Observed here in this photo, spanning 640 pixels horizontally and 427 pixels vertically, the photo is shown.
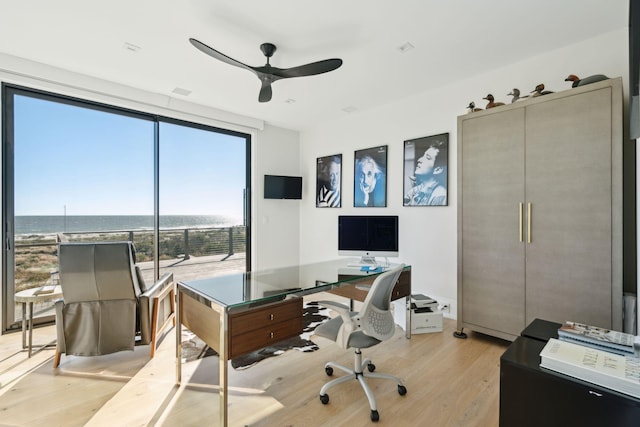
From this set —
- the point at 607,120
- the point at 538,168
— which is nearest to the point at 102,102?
the point at 538,168

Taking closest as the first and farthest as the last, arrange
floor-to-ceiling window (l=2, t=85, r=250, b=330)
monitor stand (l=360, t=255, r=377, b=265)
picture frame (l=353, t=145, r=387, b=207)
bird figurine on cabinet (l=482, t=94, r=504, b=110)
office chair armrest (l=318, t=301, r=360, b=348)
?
office chair armrest (l=318, t=301, r=360, b=348), bird figurine on cabinet (l=482, t=94, r=504, b=110), monitor stand (l=360, t=255, r=377, b=265), floor-to-ceiling window (l=2, t=85, r=250, b=330), picture frame (l=353, t=145, r=387, b=207)

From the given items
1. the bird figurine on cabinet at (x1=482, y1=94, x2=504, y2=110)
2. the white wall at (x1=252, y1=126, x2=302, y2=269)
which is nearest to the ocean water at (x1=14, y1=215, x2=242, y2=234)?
the white wall at (x1=252, y1=126, x2=302, y2=269)

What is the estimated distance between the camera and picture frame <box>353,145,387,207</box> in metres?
4.26

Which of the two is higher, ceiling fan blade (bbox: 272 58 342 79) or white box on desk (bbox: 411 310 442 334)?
ceiling fan blade (bbox: 272 58 342 79)

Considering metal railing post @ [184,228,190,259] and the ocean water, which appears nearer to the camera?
the ocean water

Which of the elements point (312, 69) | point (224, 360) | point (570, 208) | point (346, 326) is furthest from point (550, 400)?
point (312, 69)

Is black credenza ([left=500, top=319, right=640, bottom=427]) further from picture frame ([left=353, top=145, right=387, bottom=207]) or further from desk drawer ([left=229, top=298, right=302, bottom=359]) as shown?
picture frame ([left=353, top=145, right=387, bottom=207])

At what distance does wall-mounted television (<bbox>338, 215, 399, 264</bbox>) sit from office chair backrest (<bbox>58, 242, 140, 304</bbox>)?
2.00 metres

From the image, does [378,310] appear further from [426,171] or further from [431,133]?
[431,133]

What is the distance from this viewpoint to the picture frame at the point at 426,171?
11.8ft

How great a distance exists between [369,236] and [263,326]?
170 cm

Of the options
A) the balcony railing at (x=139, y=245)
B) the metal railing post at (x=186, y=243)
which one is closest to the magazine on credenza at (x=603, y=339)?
the balcony railing at (x=139, y=245)

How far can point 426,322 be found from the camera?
3160 mm

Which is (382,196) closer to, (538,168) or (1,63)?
(538,168)
